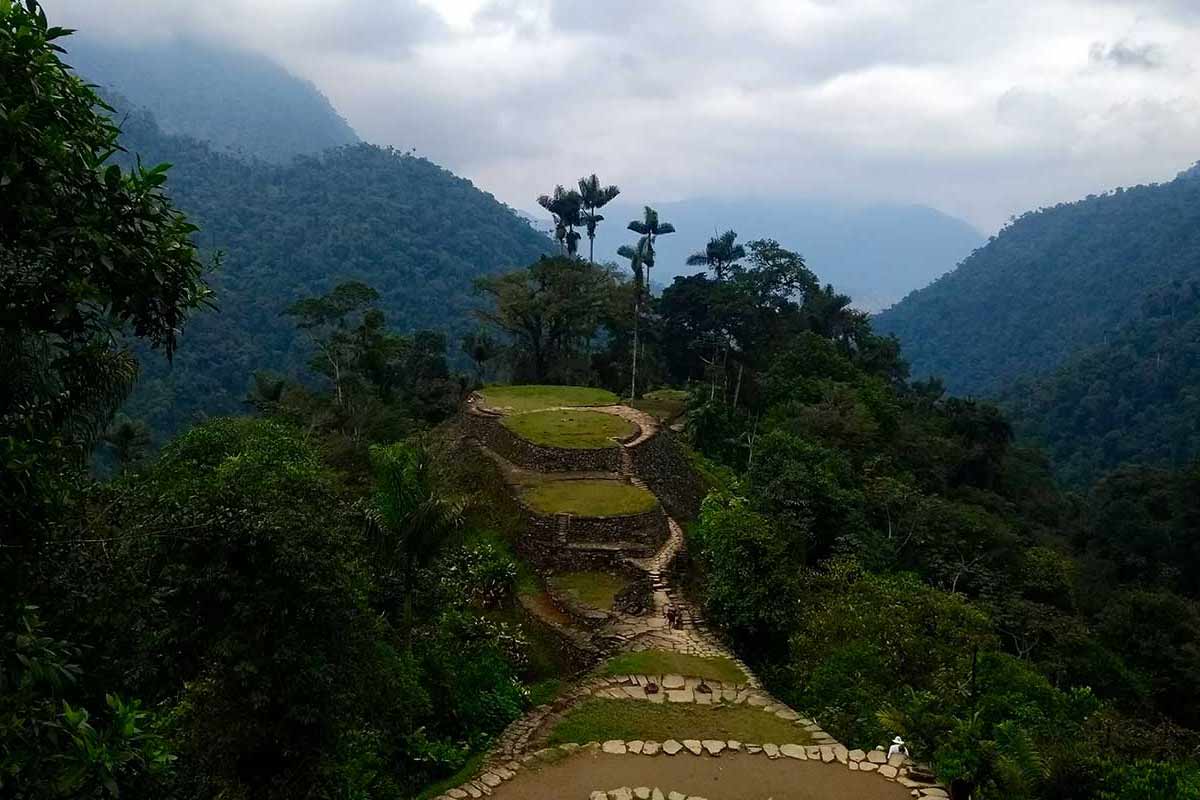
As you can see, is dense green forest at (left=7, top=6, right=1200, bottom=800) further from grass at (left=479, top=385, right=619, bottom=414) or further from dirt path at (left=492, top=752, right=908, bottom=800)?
grass at (left=479, top=385, right=619, bottom=414)

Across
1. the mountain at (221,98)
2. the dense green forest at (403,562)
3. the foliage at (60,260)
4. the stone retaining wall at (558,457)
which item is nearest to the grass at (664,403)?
the dense green forest at (403,562)

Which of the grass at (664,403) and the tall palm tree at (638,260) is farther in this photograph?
the tall palm tree at (638,260)

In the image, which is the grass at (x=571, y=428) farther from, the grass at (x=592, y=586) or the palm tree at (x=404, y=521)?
the palm tree at (x=404, y=521)

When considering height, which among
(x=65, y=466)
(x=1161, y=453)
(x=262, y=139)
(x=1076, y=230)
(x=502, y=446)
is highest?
(x=262, y=139)

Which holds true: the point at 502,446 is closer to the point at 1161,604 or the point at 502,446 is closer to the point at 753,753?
the point at 753,753

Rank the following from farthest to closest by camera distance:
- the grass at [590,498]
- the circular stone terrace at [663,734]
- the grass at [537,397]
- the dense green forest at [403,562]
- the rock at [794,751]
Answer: the grass at [537,397] < the grass at [590,498] < the rock at [794,751] < the circular stone terrace at [663,734] < the dense green forest at [403,562]

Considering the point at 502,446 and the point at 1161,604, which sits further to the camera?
the point at 502,446

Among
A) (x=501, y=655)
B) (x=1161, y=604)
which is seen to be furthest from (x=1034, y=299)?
(x=501, y=655)
